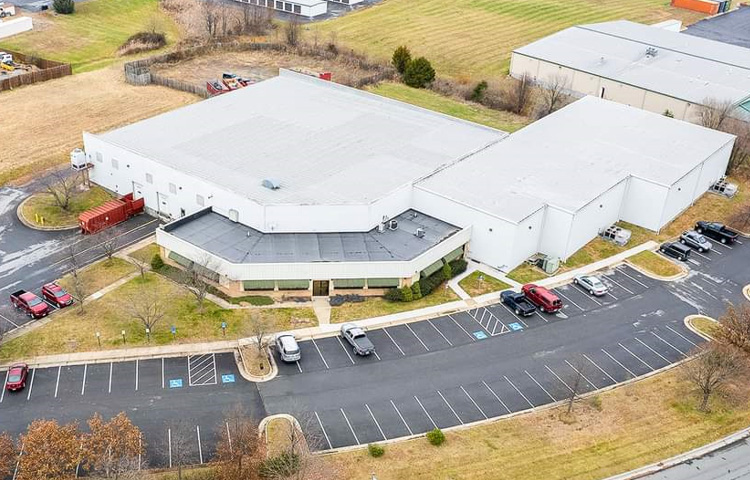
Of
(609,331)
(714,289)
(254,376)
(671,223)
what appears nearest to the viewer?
(254,376)

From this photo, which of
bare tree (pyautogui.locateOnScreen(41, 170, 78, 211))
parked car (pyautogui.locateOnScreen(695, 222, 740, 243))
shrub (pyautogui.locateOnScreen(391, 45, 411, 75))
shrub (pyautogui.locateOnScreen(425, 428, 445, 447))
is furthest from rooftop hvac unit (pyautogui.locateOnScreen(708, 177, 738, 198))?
bare tree (pyautogui.locateOnScreen(41, 170, 78, 211))

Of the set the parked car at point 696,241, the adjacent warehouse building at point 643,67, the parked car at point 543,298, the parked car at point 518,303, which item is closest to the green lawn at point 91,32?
the adjacent warehouse building at point 643,67

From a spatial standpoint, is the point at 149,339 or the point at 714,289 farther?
the point at 714,289

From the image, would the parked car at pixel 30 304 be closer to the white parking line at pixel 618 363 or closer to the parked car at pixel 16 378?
the parked car at pixel 16 378

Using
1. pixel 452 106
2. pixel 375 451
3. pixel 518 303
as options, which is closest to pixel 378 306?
pixel 518 303

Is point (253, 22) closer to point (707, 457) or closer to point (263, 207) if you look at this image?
point (263, 207)

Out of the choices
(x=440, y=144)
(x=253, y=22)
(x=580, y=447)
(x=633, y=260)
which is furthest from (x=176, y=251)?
(x=253, y=22)

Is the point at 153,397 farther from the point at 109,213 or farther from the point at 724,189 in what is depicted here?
the point at 724,189

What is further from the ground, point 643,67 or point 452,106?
point 643,67
